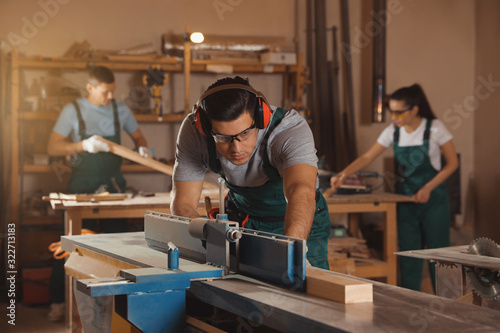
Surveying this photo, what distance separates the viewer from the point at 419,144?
4457 mm

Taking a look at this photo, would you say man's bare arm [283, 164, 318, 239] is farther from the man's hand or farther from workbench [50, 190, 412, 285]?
the man's hand

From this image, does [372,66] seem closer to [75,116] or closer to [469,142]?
[469,142]

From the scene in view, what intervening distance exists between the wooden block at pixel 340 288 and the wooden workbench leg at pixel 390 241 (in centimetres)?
292

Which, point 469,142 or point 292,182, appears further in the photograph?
point 469,142

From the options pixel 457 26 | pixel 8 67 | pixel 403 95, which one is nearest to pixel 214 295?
pixel 403 95

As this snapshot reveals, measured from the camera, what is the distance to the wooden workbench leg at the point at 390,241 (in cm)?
444

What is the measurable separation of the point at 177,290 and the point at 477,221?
188 inches

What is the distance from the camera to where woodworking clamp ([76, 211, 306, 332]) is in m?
1.60

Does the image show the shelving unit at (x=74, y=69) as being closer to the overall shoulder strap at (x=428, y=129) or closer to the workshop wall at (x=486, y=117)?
the overall shoulder strap at (x=428, y=129)

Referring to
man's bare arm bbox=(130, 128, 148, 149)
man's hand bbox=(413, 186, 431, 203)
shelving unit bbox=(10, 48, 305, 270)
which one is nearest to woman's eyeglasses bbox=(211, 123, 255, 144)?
man's hand bbox=(413, 186, 431, 203)

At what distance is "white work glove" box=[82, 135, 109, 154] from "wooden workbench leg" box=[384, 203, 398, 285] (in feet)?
6.98

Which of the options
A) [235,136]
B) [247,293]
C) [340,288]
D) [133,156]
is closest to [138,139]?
[133,156]

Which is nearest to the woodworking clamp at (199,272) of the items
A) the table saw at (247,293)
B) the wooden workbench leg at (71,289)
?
the table saw at (247,293)

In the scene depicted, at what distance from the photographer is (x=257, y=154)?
2346 mm
